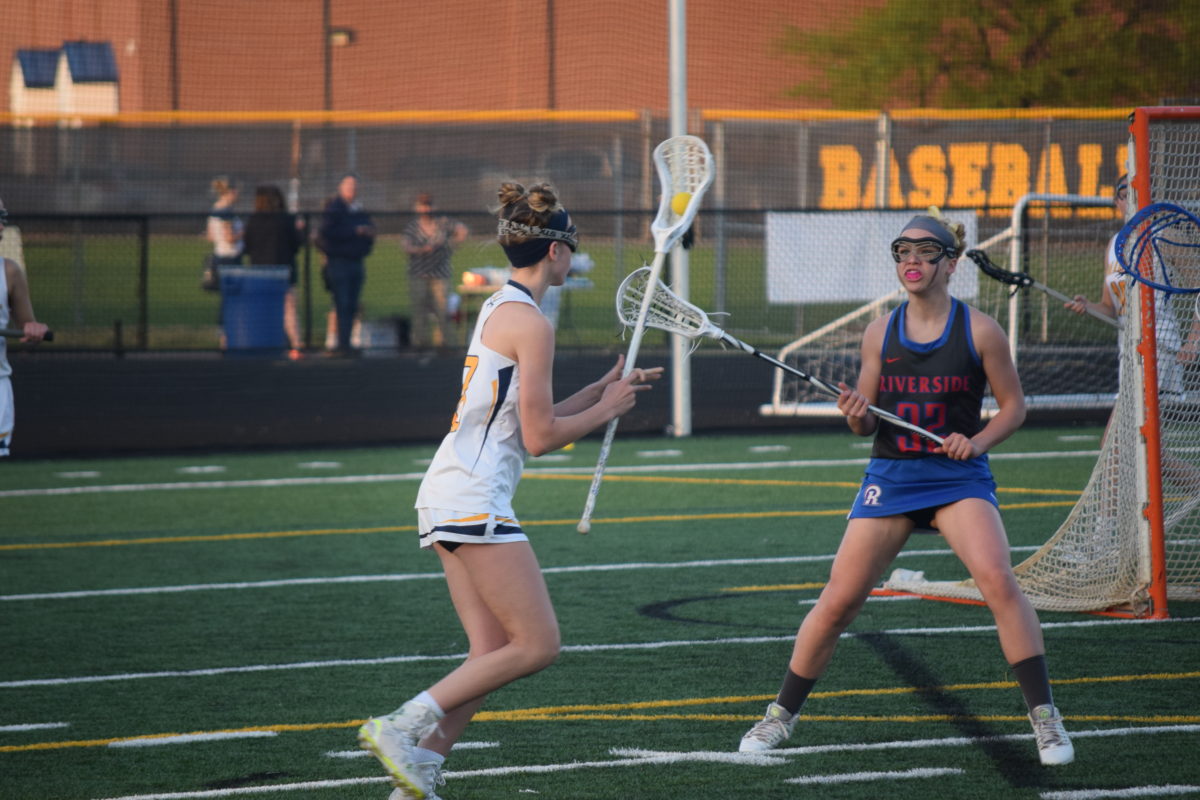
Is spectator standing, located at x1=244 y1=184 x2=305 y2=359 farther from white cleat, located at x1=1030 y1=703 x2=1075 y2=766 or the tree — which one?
the tree

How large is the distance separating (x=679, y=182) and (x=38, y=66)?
3161cm

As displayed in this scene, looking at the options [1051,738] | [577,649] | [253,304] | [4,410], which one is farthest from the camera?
[253,304]

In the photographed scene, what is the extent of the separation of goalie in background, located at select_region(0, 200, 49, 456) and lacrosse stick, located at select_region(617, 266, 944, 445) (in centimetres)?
397

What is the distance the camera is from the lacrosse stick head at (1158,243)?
21.3ft

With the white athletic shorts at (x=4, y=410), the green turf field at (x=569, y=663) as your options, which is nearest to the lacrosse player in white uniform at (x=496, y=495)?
the green turf field at (x=569, y=663)

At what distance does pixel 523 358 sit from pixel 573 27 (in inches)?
841

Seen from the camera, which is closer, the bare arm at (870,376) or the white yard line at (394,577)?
the bare arm at (870,376)

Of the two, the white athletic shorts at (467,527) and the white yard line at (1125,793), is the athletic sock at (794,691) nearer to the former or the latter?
the white yard line at (1125,793)

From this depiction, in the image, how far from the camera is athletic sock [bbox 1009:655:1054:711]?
4.97 meters

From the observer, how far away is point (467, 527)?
4441mm

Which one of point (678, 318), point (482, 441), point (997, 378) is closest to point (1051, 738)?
point (997, 378)

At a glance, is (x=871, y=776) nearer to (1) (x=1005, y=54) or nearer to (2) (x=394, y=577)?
(2) (x=394, y=577)

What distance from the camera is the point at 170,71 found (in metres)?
30.0

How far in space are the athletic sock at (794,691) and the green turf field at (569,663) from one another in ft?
0.55
